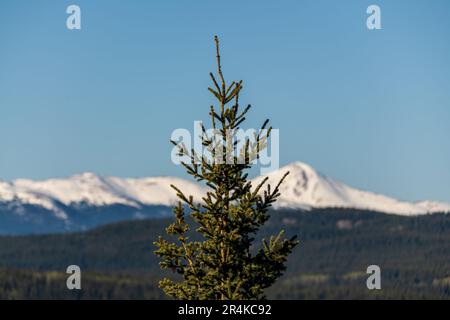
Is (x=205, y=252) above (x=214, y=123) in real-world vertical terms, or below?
below

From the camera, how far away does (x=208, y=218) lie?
3659cm
